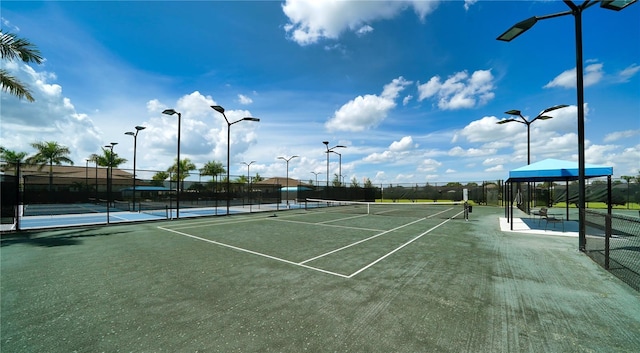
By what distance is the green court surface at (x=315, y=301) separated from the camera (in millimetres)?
3396

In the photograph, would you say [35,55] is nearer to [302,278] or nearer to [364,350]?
[302,278]

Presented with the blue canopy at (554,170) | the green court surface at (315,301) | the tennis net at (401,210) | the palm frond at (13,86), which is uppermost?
the palm frond at (13,86)

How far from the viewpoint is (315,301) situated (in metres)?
4.61

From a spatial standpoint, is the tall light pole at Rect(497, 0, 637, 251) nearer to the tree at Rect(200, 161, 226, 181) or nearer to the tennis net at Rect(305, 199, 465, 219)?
the tennis net at Rect(305, 199, 465, 219)

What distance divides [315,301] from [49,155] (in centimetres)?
5103

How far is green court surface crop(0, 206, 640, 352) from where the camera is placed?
3396 millimetres

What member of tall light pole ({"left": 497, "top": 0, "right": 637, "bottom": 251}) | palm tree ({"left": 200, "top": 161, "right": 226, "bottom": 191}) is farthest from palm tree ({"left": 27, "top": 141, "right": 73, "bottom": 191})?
tall light pole ({"left": 497, "top": 0, "right": 637, "bottom": 251})

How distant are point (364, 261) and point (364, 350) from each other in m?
4.05

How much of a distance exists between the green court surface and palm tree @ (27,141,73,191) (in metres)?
41.5

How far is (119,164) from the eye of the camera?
1941 inches

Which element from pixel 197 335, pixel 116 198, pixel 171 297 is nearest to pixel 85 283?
pixel 171 297

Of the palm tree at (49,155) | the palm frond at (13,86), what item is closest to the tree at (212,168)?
the palm tree at (49,155)

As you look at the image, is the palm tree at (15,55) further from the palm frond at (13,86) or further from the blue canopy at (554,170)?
the blue canopy at (554,170)

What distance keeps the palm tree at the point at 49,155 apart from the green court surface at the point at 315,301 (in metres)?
41.5
